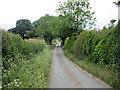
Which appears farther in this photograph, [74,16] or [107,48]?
[74,16]

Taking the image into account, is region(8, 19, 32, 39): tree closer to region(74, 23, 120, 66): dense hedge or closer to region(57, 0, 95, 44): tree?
region(57, 0, 95, 44): tree

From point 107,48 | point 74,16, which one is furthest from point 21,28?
point 107,48

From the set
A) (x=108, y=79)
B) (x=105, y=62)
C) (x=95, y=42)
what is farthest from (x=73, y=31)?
(x=108, y=79)

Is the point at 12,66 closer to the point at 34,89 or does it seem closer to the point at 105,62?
the point at 34,89

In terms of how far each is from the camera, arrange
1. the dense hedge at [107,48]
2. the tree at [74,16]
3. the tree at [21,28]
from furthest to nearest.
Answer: the tree at [21,28] < the tree at [74,16] < the dense hedge at [107,48]

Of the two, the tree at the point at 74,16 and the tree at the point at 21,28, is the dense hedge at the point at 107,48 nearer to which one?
the tree at the point at 74,16

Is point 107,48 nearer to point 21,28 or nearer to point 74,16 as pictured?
point 74,16

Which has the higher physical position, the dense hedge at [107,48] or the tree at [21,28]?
the tree at [21,28]

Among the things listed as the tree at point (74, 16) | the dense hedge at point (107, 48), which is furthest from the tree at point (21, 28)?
the dense hedge at point (107, 48)

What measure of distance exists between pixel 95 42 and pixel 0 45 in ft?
31.8

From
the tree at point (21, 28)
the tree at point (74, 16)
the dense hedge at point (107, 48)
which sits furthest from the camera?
the tree at point (21, 28)

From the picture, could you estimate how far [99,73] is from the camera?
12227 mm

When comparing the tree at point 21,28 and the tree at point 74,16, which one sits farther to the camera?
the tree at point 21,28

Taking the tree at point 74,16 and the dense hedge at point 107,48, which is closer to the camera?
A: the dense hedge at point 107,48
